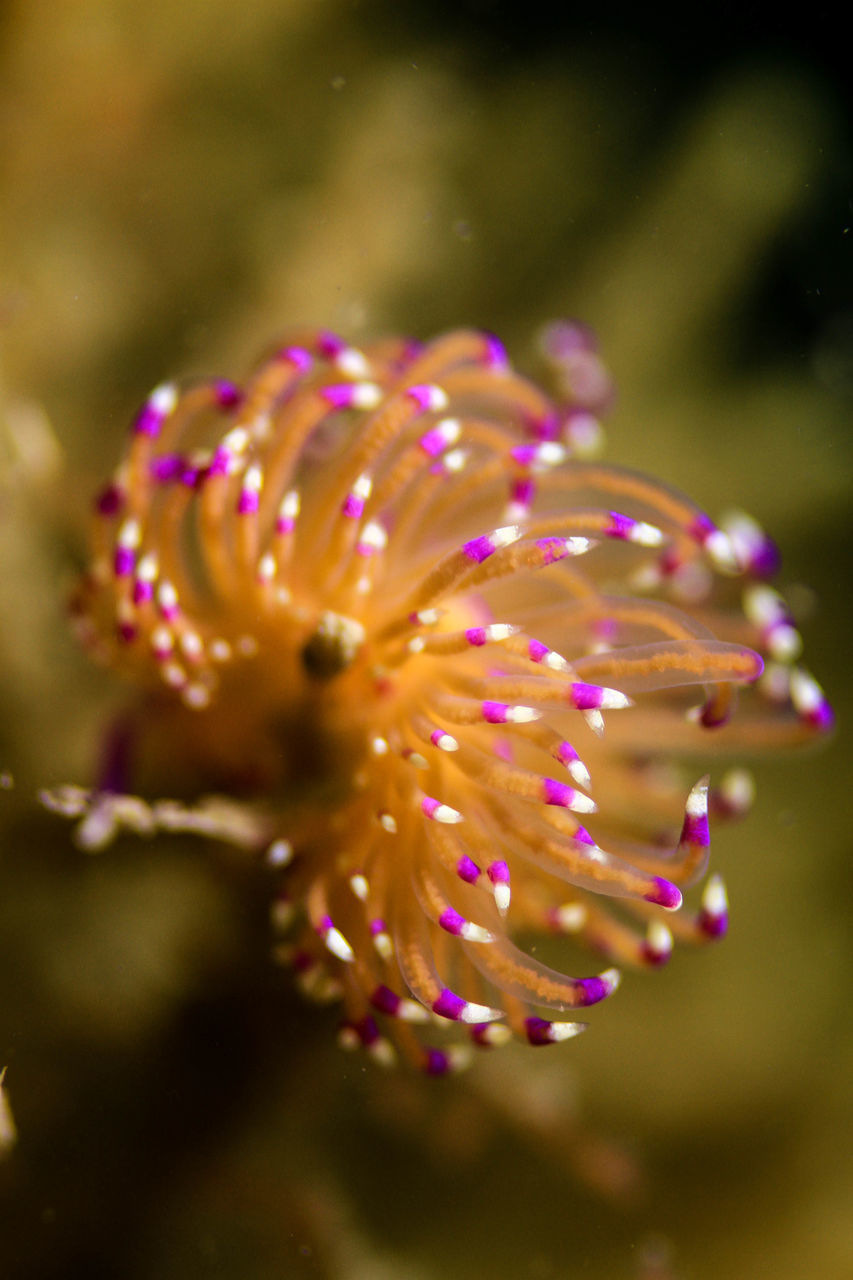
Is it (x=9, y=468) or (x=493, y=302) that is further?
(x=493, y=302)

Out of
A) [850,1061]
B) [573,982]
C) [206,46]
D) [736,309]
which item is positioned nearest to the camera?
[573,982]

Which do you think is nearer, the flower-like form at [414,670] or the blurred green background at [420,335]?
the flower-like form at [414,670]

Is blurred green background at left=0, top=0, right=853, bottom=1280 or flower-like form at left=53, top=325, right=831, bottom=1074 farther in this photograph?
blurred green background at left=0, top=0, right=853, bottom=1280

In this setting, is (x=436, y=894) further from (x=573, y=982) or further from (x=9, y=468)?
(x=9, y=468)

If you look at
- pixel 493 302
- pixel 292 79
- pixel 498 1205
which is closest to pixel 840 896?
pixel 498 1205
